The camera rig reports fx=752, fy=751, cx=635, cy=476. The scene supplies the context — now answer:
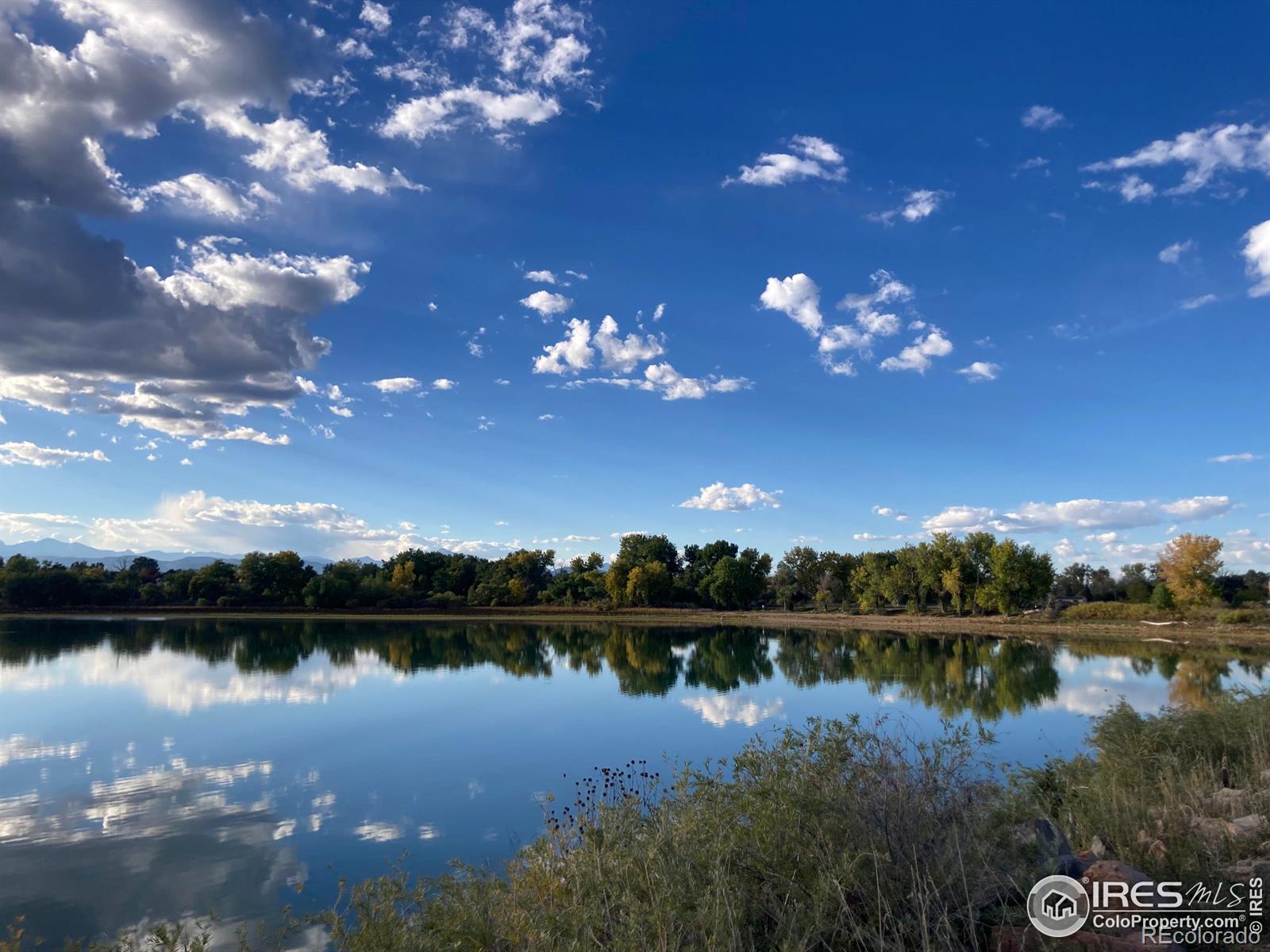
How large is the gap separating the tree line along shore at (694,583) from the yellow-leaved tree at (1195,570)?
0.30ft

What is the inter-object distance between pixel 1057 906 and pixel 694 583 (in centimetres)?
10760

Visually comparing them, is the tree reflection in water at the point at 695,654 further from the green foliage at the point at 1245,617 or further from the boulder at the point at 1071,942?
the boulder at the point at 1071,942

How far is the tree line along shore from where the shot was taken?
73.6 meters

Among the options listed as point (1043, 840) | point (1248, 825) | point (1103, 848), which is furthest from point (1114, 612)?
point (1043, 840)

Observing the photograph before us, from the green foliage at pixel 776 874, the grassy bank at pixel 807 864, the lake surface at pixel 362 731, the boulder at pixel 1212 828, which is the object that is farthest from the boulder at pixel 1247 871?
the lake surface at pixel 362 731

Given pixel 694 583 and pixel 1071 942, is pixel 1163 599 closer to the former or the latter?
pixel 694 583

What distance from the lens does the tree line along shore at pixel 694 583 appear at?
7362 centimetres

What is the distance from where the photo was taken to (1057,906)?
499cm

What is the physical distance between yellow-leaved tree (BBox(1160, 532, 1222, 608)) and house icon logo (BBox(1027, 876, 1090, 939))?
69733 mm

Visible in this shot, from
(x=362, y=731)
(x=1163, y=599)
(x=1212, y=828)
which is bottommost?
(x=362, y=731)

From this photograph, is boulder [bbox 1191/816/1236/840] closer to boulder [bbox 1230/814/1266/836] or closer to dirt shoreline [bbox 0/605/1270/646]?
boulder [bbox 1230/814/1266/836]

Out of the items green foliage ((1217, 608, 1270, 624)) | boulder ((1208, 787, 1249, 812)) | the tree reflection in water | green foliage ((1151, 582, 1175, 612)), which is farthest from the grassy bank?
green foliage ((1151, 582, 1175, 612))

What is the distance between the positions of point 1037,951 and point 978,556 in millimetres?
81915

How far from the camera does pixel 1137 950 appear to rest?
4359 mm
